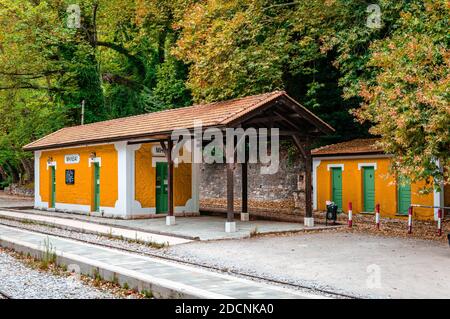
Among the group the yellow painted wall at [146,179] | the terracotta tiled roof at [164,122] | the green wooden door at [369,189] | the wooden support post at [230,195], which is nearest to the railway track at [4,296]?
the wooden support post at [230,195]

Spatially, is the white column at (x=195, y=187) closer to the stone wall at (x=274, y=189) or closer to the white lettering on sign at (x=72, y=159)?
the stone wall at (x=274, y=189)

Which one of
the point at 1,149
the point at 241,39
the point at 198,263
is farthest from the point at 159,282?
the point at 1,149

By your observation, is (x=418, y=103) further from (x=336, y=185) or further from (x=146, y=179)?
(x=146, y=179)

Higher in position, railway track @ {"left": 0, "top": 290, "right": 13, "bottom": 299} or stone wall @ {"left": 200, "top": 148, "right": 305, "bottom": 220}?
stone wall @ {"left": 200, "top": 148, "right": 305, "bottom": 220}

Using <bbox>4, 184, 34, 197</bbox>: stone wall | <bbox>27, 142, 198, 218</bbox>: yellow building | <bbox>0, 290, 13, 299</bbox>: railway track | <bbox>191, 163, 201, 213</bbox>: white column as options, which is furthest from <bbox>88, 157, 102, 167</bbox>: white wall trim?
<bbox>4, 184, 34, 197</bbox>: stone wall

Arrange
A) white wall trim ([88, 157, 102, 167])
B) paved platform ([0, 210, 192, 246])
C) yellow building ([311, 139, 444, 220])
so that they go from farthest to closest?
white wall trim ([88, 157, 102, 167]), yellow building ([311, 139, 444, 220]), paved platform ([0, 210, 192, 246])

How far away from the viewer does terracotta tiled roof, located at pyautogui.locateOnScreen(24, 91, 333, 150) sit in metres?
16.0

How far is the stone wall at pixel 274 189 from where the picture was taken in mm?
Answer: 26422

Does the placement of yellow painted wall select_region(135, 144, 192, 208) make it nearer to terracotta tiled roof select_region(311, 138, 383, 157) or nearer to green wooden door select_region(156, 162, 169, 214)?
green wooden door select_region(156, 162, 169, 214)

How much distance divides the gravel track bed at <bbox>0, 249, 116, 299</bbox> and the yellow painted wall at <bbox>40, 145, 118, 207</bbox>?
10084 mm

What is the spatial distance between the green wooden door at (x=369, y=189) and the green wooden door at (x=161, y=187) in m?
7.88

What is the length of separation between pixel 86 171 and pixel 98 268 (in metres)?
13.7

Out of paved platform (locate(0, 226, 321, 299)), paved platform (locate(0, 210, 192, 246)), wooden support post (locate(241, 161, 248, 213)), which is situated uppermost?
wooden support post (locate(241, 161, 248, 213))
